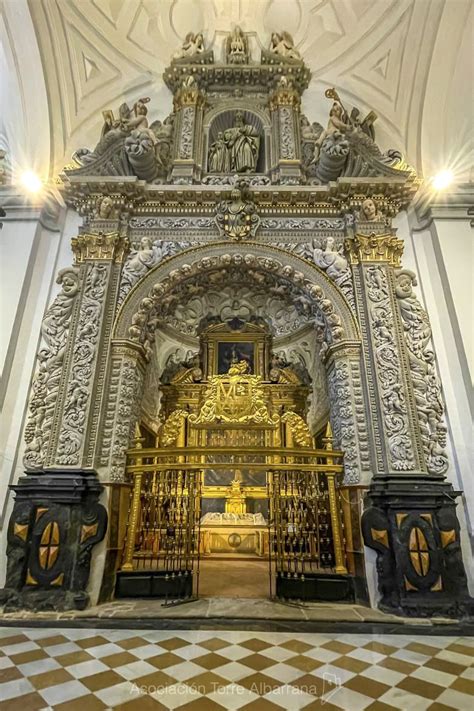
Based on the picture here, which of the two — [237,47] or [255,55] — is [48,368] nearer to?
[237,47]

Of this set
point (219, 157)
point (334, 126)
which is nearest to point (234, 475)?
point (219, 157)

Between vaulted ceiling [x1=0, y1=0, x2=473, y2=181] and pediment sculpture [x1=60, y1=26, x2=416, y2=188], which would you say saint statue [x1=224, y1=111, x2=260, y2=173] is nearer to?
pediment sculpture [x1=60, y1=26, x2=416, y2=188]

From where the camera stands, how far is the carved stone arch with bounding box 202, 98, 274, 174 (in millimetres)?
7320

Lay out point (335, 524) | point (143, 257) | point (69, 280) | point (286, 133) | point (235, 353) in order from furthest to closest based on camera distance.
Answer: point (235, 353) < point (286, 133) < point (143, 257) < point (69, 280) < point (335, 524)

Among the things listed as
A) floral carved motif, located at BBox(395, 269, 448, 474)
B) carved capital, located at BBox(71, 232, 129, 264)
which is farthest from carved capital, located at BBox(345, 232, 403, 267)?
carved capital, located at BBox(71, 232, 129, 264)

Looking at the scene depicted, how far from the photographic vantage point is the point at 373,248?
5.99 m

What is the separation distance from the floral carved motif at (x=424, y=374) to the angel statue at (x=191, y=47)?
6.12m

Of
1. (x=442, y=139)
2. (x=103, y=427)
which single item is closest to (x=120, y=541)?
(x=103, y=427)

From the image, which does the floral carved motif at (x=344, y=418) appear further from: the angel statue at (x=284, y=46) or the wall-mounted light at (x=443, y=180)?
the angel statue at (x=284, y=46)

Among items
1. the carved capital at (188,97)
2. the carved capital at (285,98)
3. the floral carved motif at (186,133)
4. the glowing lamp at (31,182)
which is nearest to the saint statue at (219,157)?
the floral carved motif at (186,133)

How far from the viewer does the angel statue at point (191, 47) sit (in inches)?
302

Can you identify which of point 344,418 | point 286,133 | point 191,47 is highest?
point 191,47

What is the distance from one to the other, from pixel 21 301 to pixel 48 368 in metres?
1.26

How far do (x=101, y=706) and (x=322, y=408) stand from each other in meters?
5.66
